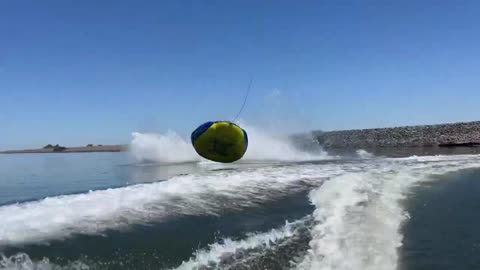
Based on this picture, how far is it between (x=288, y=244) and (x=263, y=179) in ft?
22.9

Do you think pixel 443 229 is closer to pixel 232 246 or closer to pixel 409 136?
pixel 232 246

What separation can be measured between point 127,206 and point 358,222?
4493 millimetres

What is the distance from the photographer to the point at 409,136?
54875 mm

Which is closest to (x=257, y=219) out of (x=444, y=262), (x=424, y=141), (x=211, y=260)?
(x=211, y=260)

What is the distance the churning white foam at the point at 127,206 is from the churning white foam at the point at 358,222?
1.54 meters

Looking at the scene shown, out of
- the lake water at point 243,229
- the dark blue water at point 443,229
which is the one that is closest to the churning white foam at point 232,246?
the lake water at point 243,229

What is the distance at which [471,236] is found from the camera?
770 cm

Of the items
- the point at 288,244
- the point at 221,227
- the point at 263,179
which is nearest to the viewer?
the point at 288,244

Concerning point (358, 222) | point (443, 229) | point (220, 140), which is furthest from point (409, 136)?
point (358, 222)

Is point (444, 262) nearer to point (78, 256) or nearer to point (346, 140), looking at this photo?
point (78, 256)

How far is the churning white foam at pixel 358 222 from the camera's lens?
6355 millimetres

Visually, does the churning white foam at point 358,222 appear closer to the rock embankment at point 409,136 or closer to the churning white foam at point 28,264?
the churning white foam at point 28,264

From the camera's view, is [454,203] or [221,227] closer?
[221,227]

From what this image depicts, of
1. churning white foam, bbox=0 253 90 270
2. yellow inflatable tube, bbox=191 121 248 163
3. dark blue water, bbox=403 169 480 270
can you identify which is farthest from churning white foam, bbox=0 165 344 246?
dark blue water, bbox=403 169 480 270
